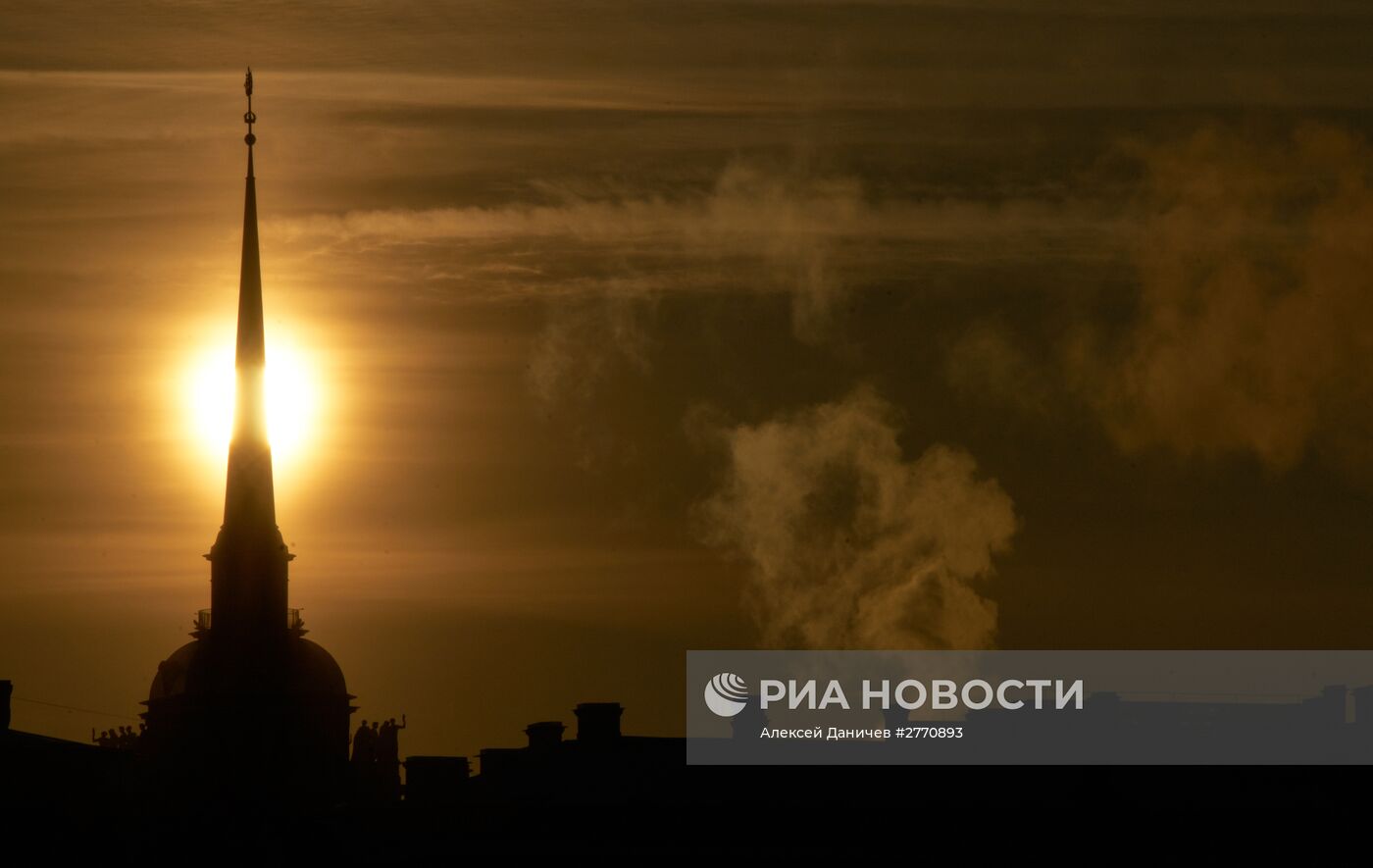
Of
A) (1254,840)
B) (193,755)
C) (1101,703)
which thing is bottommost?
(1254,840)

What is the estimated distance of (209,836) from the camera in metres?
80.4

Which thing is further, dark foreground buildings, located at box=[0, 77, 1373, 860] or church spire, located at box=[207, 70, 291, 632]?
church spire, located at box=[207, 70, 291, 632]

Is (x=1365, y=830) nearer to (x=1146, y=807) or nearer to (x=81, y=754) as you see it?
(x=1146, y=807)

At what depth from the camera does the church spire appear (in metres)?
121

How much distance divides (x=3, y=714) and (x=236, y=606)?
27.3 meters

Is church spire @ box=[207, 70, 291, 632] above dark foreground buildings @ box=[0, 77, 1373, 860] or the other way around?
above

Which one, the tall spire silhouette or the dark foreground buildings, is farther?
the tall spire silhouette

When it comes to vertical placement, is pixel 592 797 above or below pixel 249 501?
below

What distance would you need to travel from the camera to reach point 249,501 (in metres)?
123

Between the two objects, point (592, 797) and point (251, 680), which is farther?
point (251, 680)

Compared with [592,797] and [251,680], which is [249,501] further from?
[592,797]

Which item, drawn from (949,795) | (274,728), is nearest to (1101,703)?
(949,795)

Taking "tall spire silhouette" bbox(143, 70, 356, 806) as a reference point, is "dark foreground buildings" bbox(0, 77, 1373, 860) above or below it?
below

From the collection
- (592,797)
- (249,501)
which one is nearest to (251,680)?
(249,501)
